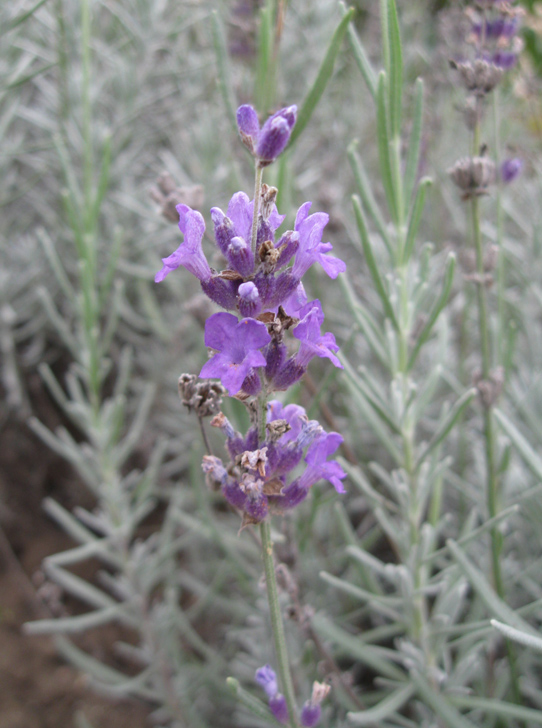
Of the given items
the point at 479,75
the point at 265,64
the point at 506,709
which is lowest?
the point at 506,709

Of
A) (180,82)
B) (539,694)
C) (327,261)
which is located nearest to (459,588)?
(539,694)

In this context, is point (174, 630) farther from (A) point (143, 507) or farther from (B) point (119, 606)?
(A) point (143, 507)

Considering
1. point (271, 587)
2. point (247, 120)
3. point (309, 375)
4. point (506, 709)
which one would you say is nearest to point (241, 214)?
point (247, 120)

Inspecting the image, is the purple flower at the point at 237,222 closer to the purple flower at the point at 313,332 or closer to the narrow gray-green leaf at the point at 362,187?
the purple flower at the point at 313,332

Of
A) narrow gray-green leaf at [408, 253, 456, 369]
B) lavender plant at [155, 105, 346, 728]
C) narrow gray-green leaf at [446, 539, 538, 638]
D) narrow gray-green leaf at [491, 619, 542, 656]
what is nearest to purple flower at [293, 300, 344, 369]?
lavender plant at [155, 105, 346, 728]

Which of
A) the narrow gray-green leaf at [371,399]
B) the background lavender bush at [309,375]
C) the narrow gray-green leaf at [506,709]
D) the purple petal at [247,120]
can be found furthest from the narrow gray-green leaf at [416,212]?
the narrow gray-green leaf at [506,709]

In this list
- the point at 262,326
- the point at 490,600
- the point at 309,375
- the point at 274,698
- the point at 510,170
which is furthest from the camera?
the point at 309,375

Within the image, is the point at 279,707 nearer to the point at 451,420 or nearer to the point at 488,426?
the point at 451,420
